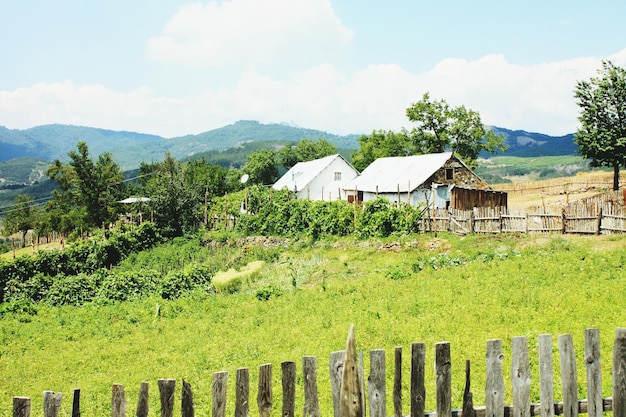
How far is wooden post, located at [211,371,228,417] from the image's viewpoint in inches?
157

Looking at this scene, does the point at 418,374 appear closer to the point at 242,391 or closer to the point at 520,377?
the point at 520,377

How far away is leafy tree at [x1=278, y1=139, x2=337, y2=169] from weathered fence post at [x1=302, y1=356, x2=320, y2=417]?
79.3 meters

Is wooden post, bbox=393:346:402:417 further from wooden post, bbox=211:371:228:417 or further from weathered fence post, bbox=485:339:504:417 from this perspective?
wooden post, bbox=211:371:228:417

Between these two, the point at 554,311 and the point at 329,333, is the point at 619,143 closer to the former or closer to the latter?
the point at 554,311

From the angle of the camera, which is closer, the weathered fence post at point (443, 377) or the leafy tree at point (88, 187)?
the weathered fence post at point (443, 377)

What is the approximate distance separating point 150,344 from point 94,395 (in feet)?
13.4

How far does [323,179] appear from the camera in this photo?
52.2 meters

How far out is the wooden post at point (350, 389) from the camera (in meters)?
3.51

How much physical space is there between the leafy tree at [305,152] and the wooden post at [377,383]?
3117 inches

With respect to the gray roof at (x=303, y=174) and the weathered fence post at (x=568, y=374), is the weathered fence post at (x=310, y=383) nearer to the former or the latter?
the weathered fence post at (x=568, y=374)

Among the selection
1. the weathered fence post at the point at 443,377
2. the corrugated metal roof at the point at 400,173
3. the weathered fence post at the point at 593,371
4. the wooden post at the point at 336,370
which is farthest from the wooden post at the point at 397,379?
the corrugated metal roof at the point at 400,173

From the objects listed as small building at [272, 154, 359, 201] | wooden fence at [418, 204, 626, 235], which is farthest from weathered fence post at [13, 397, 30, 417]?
small building at [272, 154, 359, 201]

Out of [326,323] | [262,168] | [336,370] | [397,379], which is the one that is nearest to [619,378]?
[397,379]

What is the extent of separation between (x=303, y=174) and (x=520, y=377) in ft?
165
